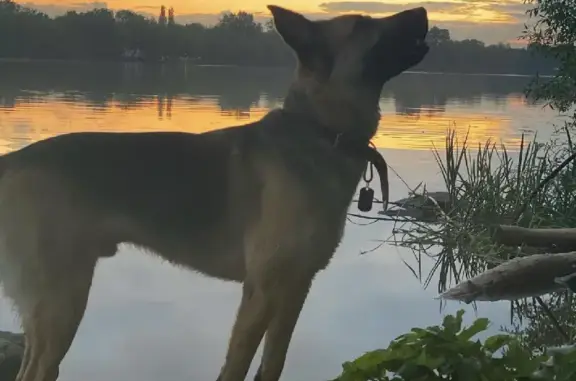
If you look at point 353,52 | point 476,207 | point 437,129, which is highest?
point 353,52

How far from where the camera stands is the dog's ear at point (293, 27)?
1.02 m

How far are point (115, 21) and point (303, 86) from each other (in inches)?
20.4

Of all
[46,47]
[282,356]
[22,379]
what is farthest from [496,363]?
[46,47]

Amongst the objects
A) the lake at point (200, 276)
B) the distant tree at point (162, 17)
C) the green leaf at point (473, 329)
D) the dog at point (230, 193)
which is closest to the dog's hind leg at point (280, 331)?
the dog at point (230, 193)

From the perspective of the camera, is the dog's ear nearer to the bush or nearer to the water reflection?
the water reflection

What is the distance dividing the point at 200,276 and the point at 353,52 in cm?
51

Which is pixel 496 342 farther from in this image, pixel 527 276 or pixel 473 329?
pixel 527 276

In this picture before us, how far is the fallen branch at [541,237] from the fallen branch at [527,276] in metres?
0.28

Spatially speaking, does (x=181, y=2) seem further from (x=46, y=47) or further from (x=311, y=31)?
(x=311, y=31)

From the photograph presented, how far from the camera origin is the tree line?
143cm

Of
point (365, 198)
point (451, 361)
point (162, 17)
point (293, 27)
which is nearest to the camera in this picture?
point (451, 361)

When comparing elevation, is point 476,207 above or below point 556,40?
below

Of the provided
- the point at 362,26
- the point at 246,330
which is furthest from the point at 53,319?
the point at 362,26

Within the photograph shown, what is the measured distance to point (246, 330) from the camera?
1.08 m
